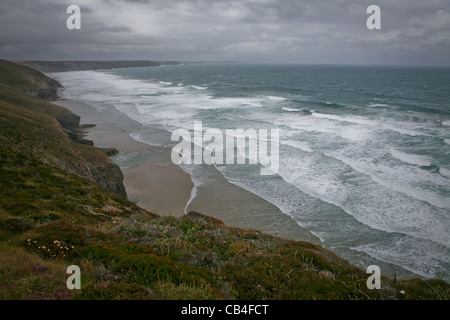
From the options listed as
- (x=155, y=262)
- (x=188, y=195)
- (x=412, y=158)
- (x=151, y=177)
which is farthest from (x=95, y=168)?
(x=412, y=158)

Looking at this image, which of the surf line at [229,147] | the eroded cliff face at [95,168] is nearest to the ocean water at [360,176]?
the surf line at [229,147]

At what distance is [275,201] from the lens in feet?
61.7

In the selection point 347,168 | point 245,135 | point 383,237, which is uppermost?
point 245,135

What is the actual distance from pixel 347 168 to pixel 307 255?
1726 cm

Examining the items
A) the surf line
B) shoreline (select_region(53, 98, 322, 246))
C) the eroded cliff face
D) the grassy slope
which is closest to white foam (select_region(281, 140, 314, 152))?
the surf line

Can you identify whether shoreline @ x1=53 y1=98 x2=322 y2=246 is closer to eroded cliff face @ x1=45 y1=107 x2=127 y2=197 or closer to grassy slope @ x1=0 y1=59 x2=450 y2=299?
eroded cliff face @ x1=45 y1=107 x2=127 y2=197

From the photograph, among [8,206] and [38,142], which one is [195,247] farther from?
[38,142]

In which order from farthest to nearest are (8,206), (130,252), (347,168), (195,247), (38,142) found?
1. (347,168)
2. (38,142)
3. (8,206)
4. (195,247)
5. (130,252)

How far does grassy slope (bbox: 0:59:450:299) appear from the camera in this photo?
512 cm

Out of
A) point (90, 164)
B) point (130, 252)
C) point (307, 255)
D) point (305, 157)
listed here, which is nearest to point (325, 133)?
point (305, 157)

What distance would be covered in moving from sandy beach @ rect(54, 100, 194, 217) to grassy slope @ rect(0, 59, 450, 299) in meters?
2.90

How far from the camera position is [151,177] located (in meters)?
23.4

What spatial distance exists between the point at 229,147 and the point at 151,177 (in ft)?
31.4

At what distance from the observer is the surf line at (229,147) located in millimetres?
26073
